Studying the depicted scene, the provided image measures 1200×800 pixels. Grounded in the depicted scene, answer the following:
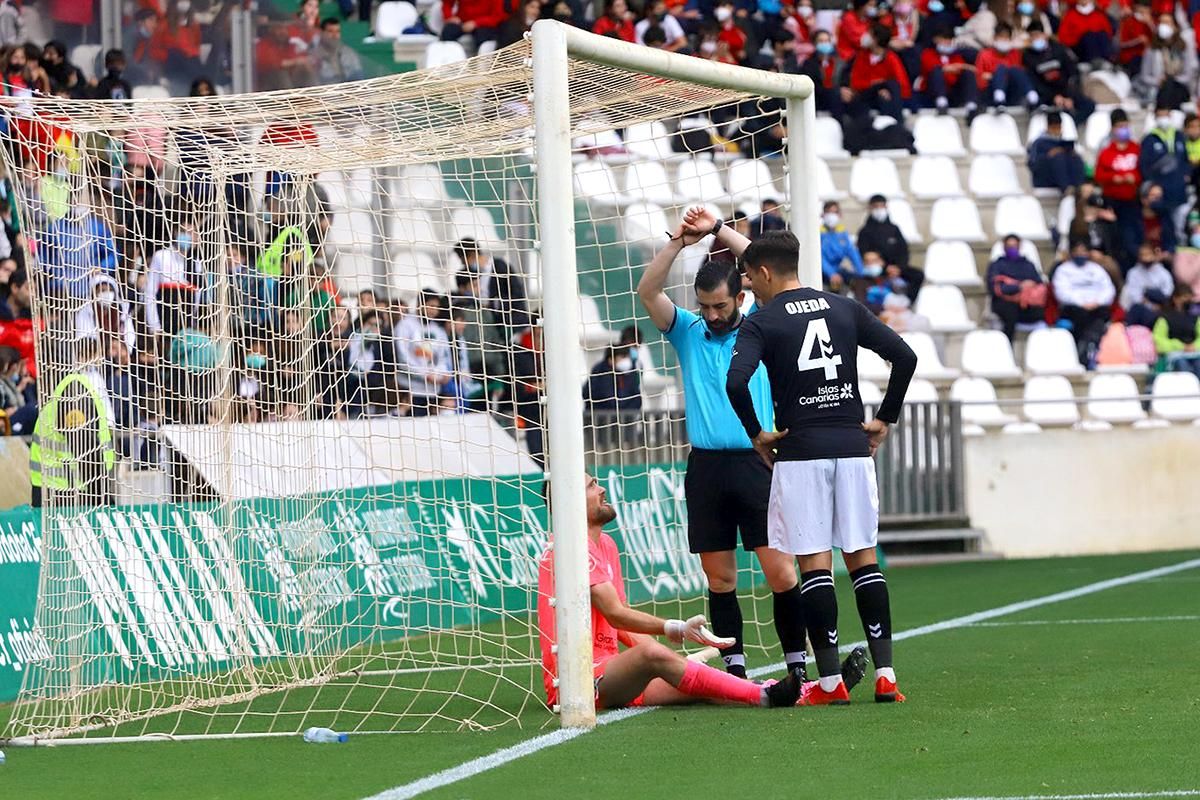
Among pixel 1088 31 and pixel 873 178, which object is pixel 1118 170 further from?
pixel 1088 31

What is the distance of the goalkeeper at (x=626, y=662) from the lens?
779 cm

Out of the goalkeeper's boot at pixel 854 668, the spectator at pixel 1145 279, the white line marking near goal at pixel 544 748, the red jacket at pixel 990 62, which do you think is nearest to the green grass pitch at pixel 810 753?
the white line marking near goal at pixel 544 748

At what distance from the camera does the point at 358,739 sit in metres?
7.57

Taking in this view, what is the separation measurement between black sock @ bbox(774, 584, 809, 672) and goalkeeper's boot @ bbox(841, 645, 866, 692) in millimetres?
189

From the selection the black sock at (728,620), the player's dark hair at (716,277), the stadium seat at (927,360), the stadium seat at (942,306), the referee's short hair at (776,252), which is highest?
the referee's short hair at (776,252)

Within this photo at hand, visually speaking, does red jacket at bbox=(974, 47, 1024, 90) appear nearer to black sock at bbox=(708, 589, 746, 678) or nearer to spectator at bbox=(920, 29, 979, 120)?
spectator at bbox=(920, 29, 979, 120)

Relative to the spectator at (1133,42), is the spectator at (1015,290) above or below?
below

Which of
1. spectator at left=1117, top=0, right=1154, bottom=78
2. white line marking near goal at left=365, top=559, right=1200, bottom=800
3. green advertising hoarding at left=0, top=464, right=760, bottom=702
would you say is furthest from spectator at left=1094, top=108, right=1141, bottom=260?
green advertising hoarding at left=0, top=464, right=760, bottom=702

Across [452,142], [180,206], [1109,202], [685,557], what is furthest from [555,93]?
[1109,202]

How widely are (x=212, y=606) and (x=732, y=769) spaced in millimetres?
4508

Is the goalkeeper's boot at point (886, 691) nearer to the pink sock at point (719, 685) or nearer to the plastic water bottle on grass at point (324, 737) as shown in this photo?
the pink sock at point (719, 685)

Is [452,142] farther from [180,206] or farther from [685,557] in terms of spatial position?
[685,557]

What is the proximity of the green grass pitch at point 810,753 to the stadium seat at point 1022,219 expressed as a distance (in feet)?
44.2

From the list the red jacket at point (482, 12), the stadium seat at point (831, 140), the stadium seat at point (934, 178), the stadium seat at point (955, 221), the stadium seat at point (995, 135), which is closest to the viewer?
the red jacket at point (482, 12)
